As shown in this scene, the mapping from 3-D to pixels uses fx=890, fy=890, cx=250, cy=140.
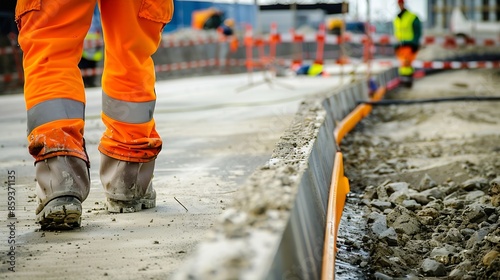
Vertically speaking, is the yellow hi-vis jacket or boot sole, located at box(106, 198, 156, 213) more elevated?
boot sole, located at box(106, 198, 156, 213)

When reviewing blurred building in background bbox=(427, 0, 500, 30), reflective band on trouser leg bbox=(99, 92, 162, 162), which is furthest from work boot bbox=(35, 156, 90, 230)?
blurred building in background bbox=(427, 0, 500, 30)

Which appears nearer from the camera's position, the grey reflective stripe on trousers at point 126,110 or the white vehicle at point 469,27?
the grey reflective stripe on trousers at point 126,110

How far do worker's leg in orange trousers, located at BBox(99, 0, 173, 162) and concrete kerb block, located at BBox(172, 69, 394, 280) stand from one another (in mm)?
679

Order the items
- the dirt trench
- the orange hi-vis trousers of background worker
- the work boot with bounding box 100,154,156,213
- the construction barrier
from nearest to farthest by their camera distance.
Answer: the dirt trench, the work boot with bounding box 100,154,156,213, the orange hi-vis trousers of background worker, the construction barrier

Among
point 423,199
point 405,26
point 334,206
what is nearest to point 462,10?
point 405,26

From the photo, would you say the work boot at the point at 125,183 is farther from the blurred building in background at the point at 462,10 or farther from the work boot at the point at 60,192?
the blurred building in background at the point at 462,10

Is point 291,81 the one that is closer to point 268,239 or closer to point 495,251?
point 495,251

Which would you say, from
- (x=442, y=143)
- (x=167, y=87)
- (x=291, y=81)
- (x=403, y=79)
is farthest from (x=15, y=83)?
(x=442, y=143)

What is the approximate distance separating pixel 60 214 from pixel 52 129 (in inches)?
14.5

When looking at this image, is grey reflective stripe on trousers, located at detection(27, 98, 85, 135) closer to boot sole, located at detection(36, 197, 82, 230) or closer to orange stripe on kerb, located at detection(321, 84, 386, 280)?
boot sole, located at detection(36, 197, 82, 230)

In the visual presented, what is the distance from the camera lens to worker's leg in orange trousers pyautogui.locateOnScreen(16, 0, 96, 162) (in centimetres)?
375

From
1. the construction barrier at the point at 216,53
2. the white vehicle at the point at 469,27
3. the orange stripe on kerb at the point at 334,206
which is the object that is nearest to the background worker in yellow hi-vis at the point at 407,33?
the construction barrier at the point at 216,53

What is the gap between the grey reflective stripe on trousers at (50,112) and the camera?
3.80 meters

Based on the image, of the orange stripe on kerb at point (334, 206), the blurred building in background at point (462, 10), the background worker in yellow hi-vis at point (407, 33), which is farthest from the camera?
the blurred building in background at point (462, 10)
